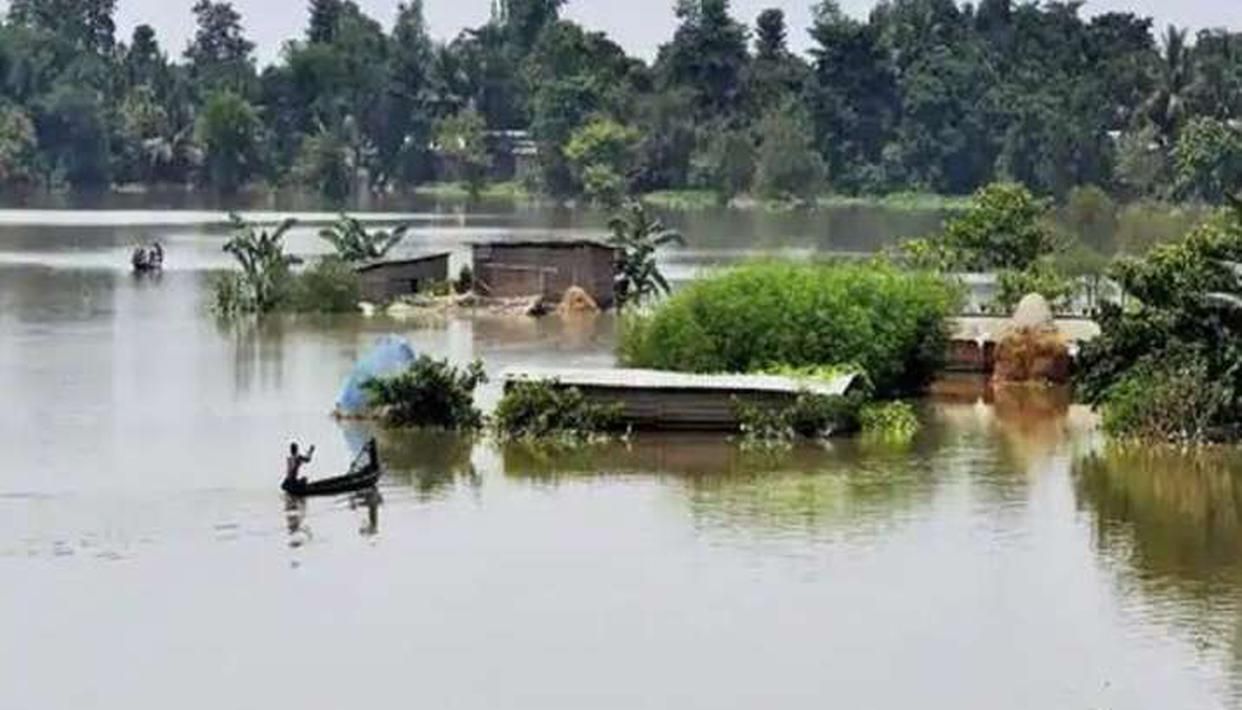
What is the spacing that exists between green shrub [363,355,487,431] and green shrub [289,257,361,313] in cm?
1735

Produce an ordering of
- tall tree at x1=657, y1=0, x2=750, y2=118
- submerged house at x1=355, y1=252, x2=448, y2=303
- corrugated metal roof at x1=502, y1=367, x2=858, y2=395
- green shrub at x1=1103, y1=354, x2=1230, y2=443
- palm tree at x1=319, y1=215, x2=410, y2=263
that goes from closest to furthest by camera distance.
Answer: green shrub at x1=1103, y1=354, x2=1230, y2=443 < corrugated metal roof at x1=502, y1=367, x2=858, y2=395 < submerged house at x1=355, y1=252, x2=448, y2=303 < palm tree at x1=319, y1=215, x2=410, y2=263 < tall tree at x1=657, y1=0, x2=750, y2=118

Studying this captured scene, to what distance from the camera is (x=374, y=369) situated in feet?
115

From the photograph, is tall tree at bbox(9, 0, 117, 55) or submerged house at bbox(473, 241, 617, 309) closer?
submerged house at bbox(473, 241, 617, 309)

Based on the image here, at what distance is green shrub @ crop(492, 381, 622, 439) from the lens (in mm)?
33562

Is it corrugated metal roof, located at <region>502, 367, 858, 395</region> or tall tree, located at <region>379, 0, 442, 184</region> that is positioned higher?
tall tree, located at <region>379, 0, 442, 184</region>

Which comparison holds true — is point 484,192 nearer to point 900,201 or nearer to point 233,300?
point 900,201

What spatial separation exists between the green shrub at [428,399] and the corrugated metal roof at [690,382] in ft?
1.91

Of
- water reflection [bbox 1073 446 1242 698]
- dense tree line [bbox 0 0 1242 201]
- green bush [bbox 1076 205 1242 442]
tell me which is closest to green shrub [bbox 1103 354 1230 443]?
green bush [bbox 1076 205 1242 442]

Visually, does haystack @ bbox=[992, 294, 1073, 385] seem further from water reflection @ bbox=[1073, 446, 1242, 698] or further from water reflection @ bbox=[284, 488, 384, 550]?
water reflection @ bbox=[284, 488, 384, 550]

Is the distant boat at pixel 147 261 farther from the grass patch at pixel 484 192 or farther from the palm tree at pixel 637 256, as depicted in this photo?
the grass patch at pixel 484 192

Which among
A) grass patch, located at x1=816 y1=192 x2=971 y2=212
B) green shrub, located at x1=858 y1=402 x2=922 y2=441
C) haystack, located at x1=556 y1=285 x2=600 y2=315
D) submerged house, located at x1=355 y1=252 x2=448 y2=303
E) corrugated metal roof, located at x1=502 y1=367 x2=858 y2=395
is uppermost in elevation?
grass patch, located at x1=816 y1=192 x2=971 y2=212

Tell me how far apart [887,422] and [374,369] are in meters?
6.22

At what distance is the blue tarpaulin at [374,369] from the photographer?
35.0m

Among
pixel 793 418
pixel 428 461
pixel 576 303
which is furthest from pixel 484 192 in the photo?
pixel 428 461
